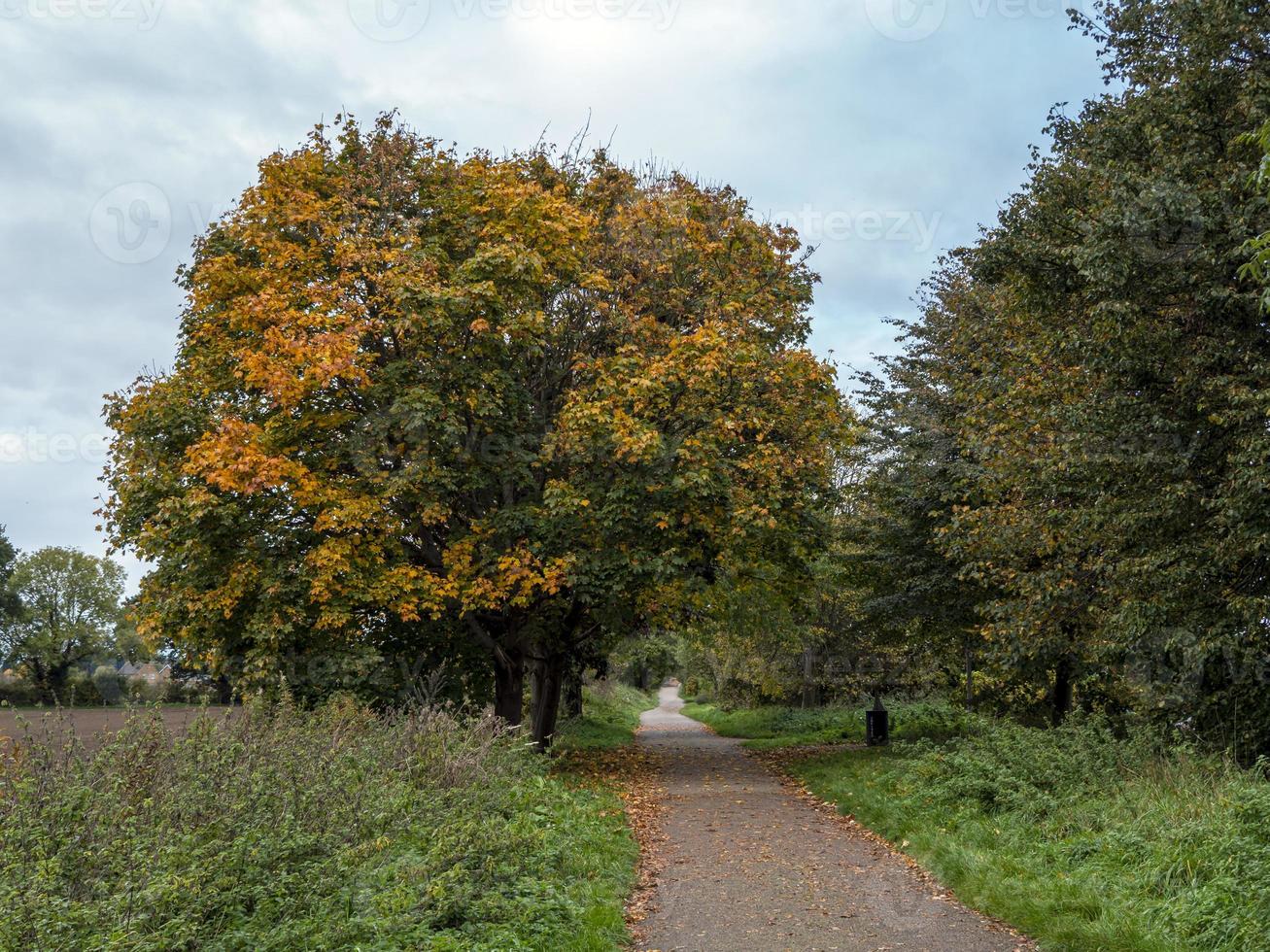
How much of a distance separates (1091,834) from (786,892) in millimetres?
2585

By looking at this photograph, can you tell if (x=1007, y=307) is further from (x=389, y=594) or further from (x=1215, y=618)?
(x=389, y=594)

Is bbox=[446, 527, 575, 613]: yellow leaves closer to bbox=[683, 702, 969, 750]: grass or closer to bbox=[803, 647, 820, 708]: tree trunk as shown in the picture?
bbox=[683, 702, 969, 750]: grass

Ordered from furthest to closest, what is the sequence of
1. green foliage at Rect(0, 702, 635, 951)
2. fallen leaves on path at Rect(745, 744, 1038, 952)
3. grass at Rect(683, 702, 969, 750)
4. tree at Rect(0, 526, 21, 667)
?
tree at Rect(0, 526, 21, 667), grass at Rect(683, 702, 969, 750), fallen leaves on path at Rect(745, 744, 1038, 952), green foliage at Rect(0, 702, 635, 951)

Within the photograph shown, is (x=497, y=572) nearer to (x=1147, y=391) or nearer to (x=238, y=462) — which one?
(x=238, y=462)

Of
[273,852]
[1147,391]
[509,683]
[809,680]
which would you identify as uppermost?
[1147,391]

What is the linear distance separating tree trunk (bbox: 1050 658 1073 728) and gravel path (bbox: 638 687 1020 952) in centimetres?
661

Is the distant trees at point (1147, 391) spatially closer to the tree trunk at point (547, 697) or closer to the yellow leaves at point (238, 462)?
the tree trunk at point (547, 697)

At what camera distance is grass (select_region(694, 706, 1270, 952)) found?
5781 millimetres

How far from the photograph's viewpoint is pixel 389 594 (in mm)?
12969

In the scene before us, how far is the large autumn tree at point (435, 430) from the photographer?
42.2ft

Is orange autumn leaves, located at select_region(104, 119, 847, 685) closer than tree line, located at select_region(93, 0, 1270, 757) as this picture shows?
No

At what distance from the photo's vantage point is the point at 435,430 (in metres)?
13.6

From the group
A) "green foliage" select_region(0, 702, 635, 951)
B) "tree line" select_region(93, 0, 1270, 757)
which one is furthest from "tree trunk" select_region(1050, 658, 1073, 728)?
"green foliage" select_region(0, 702, 635, 951)

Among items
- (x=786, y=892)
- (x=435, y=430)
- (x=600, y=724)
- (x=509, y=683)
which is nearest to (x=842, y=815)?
(x=786, y=892)
